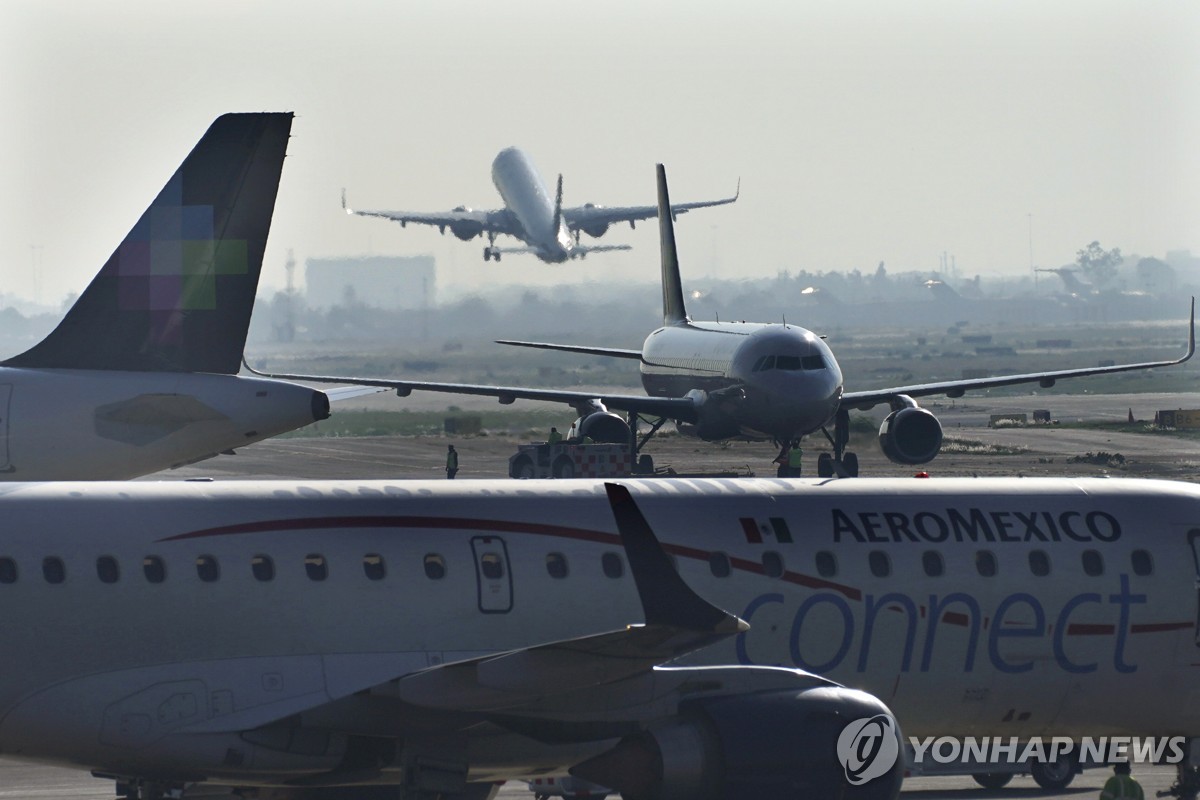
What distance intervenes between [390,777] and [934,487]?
7.31 meters

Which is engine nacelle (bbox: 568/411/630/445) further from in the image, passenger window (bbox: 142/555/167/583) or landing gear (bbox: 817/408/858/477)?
passenger window (bbox: 142/555/167/583)

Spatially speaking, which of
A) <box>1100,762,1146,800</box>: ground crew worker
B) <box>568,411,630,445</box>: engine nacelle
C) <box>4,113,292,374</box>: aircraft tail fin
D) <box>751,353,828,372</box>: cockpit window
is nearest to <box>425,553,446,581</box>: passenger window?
<box>1100,762,1146,800</box>: ground crew worker

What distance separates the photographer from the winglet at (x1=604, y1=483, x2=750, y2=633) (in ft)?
52.8

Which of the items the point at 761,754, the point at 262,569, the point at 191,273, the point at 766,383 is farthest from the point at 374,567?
the point at 766,383

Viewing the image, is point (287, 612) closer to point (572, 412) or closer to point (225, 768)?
point (225, 768)

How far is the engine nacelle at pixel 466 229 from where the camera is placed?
559 feet

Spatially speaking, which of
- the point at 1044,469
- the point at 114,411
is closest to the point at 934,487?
the point at 114,411

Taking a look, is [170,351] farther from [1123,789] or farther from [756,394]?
[756,394]

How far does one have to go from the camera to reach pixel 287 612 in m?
19.0

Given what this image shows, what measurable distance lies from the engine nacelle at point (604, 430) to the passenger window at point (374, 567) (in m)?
40.1

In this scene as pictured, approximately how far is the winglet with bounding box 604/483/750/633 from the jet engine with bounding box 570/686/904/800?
1618 mm

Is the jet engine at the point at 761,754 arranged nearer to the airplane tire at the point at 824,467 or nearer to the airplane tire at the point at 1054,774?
the airplane tire at the point at 1054,774

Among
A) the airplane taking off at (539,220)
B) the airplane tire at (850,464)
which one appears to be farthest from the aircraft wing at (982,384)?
the airplane taking off at (539,220)

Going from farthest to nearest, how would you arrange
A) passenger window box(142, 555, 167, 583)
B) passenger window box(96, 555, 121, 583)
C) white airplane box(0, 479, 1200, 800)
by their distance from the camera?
passenger window box(142, 555, 167, 583) → passenger window box(96, 555, 121, 583) → white airplane box(0, 479, 1200, 800)
